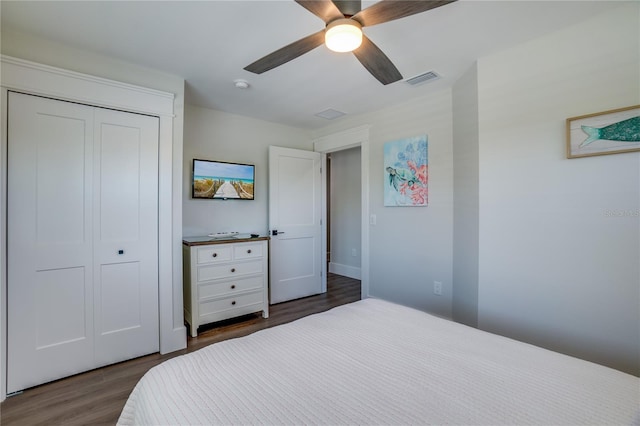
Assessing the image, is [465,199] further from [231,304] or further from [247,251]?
[231,304]

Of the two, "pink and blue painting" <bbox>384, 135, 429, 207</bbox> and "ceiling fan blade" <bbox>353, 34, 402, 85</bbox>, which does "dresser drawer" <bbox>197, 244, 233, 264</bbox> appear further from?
"ceiling fan blade" <bbox>353, 34, 402, 85</bbox>

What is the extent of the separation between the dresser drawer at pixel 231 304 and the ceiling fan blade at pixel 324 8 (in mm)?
2690

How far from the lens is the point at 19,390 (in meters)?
1.96

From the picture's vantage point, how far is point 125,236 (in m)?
2.34

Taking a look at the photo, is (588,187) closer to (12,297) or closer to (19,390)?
(12,297)

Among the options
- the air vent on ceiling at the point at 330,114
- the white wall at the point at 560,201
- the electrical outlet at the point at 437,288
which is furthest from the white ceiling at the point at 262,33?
the electrical outlet at the point at 437,288

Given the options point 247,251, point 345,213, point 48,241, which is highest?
point 345,213

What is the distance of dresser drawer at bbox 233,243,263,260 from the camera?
10.3 ft

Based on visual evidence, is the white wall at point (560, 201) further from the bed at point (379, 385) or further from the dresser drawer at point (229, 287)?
the dresser drawer at point (229, 287)

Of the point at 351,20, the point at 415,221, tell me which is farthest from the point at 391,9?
the point at 415,221

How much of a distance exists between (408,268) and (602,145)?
1.93 meters

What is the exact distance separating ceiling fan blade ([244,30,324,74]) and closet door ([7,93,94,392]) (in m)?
1.44

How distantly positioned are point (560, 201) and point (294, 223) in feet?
9.30

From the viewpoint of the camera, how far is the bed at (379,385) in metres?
0.89
